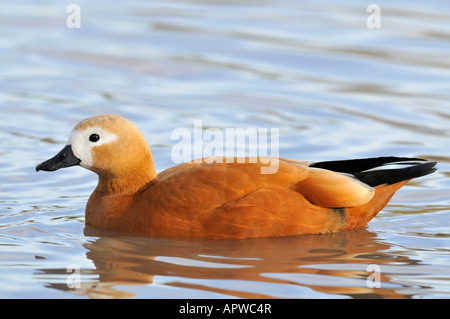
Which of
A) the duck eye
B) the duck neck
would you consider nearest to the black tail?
the duck neck

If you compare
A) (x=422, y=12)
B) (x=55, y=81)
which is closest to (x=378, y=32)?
(x=422, y=12)

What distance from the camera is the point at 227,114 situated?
42.7 feet

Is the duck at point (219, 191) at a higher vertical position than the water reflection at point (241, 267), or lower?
higher

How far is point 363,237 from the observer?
28.7 ft

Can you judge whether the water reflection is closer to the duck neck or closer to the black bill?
the duck neck

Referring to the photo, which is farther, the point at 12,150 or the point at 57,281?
the point at 12,150

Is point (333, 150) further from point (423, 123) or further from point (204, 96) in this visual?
point (204, 96)

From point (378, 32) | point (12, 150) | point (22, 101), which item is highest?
point (378, 32)

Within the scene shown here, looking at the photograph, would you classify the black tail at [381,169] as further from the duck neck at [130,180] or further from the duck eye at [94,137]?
the duck eye at [94,137]

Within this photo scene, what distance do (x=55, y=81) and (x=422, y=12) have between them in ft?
24.2

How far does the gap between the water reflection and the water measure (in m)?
0.02

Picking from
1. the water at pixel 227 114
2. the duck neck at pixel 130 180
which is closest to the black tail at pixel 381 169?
the water at pixel 227 114

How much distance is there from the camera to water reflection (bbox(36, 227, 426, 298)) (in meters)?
7.17

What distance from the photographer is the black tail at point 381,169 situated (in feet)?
28.4
